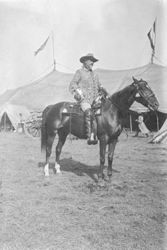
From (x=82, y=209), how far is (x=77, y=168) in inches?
138

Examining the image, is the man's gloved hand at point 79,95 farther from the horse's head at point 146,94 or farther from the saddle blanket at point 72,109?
the horse's head at point 146,94

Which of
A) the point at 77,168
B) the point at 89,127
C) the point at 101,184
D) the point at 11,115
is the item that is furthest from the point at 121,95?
the point at 11,115

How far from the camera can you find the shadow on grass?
288 inches

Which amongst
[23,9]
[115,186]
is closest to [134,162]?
[115,186]

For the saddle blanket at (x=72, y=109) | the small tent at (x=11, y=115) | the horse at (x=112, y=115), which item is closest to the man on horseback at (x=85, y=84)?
the saddle blanket at (x=72, y=109)

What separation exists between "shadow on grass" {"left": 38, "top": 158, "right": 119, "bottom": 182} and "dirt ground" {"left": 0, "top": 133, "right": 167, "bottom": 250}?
2 centimetres

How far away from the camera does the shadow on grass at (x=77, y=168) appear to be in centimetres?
731

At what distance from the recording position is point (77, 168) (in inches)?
321

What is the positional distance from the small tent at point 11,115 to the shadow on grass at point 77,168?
16066mm

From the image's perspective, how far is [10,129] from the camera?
88.6 ft


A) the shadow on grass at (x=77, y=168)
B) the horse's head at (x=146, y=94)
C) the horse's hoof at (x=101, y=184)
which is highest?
the horse's head at (x=146, y=94)

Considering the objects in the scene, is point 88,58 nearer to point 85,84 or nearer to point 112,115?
point 85,84

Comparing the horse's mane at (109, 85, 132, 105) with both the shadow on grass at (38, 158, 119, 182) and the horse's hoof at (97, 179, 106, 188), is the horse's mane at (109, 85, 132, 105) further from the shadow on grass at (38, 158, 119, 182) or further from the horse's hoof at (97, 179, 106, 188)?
the shadow on grass at (38, 158, 119, 182)

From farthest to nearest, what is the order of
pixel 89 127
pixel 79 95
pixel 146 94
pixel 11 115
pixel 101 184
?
1. pixel 11 115
2. pixel 79 95
3. pixel 89 127
4. pixel 146 94
5. pixel 101 184
